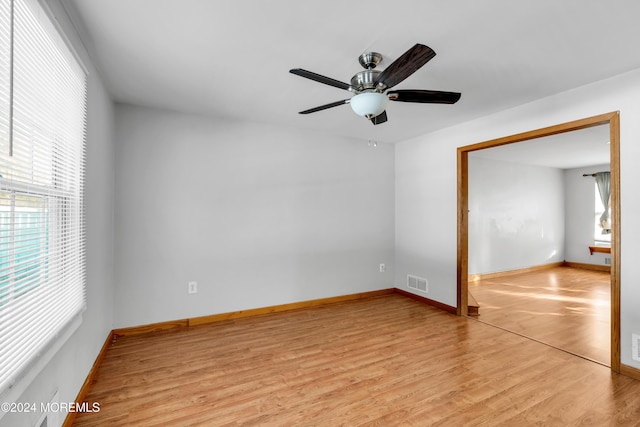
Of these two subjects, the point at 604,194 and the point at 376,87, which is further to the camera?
the point at 604,194

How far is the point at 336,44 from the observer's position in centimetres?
201

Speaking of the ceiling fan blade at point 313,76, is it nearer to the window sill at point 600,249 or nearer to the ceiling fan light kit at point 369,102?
the ceiling fan light kit at point 369,102

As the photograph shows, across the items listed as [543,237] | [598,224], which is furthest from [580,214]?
[543,237]

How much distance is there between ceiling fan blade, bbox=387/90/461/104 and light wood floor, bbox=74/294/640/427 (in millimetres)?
2107

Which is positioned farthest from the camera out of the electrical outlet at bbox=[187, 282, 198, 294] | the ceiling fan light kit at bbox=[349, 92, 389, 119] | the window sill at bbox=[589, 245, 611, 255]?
the window sill at bbox=[589, 245, 611, 255]

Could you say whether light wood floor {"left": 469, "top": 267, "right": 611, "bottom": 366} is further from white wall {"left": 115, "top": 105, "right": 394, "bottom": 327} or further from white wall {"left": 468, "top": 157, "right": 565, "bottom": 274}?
white wall {"left": 115, "top": 105, "right": 394, "bottom": 327}

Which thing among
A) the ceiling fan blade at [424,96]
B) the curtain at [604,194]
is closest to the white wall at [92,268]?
the ceiling fan blade at [424,96]

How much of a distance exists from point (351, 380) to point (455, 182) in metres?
2.75

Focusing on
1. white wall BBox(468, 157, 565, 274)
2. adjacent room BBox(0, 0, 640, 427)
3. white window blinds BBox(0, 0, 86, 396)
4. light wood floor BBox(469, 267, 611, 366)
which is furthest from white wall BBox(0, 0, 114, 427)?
white wall BBox(468, 157, 565, 274)

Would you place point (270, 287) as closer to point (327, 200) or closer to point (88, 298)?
point (327, 200)

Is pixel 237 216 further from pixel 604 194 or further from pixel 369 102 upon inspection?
pixel 604 194

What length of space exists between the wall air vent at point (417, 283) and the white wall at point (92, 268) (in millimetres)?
3798

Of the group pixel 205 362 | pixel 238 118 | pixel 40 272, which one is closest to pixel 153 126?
pixel 238 118

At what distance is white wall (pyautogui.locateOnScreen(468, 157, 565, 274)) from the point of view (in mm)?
5801
